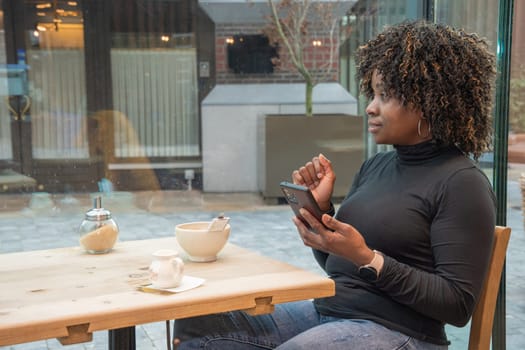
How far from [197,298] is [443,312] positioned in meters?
0.50

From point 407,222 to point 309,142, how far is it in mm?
3564

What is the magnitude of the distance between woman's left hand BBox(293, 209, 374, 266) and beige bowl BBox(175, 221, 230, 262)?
0.84 ft

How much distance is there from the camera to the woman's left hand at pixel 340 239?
4.25 ft

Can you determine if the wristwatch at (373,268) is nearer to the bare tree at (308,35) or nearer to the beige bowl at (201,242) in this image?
the beige bowl at (201,242)

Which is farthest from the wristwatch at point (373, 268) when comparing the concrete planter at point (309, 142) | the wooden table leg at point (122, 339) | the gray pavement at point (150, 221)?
the concrete planter at point (309, 142)

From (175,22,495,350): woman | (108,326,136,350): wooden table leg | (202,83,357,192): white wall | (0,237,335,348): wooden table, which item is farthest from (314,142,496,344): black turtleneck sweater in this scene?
(202,83,357,192): white wall

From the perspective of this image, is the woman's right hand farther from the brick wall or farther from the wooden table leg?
the brick wall

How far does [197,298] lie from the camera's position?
47.8 inches

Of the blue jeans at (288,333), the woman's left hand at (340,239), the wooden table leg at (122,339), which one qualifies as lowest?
the wooden table leg at (122,339)

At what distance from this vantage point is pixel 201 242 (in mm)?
1501

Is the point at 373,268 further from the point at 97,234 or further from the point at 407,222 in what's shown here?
the point at 97,234

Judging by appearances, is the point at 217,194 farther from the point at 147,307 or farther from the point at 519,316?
the point at 147,307

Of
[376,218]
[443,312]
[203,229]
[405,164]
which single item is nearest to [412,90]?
[405,164]

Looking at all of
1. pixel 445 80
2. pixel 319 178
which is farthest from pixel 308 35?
pixel 445 80
